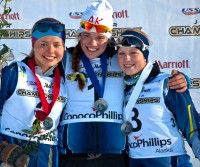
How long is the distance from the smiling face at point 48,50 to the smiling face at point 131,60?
39 centimetres

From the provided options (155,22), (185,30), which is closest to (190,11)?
(185,30)

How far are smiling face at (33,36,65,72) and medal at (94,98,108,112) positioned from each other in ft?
1.21

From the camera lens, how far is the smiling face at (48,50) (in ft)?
9.50

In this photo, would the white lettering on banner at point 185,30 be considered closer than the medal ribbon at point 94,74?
No

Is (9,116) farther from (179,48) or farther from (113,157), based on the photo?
(179,48)

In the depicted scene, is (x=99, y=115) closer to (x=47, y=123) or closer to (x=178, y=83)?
(x=47, y=123)

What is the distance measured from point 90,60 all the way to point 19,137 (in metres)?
0.70

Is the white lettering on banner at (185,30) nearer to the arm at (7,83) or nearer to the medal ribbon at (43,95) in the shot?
the medal ribbon at (43,95)

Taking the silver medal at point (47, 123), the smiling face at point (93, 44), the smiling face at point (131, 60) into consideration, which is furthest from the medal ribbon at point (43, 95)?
the smiling face at point (131, 60)

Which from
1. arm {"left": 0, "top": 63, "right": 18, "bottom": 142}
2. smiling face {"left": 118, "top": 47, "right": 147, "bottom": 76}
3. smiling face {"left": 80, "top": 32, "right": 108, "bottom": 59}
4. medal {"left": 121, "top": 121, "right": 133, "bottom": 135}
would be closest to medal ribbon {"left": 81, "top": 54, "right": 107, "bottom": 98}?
smiling face {"left": 80, "top": 32, "right": 108, "bottom": 59}

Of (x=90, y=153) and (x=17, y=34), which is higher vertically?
(x=17, y=34)

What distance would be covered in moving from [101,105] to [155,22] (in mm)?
2617

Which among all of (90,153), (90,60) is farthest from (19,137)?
(90,60)

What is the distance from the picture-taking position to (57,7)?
5316 millimetres
